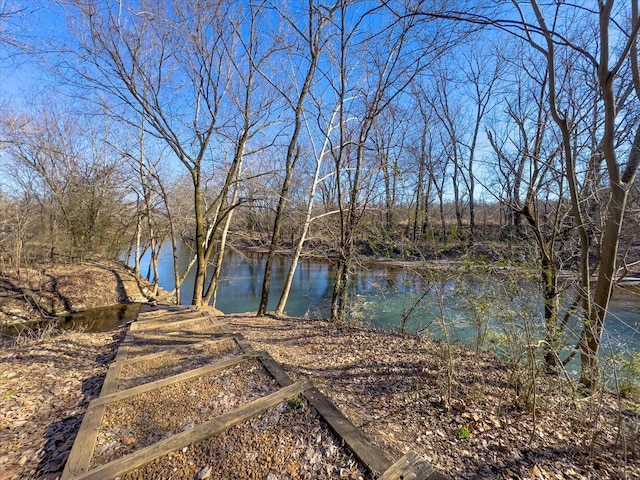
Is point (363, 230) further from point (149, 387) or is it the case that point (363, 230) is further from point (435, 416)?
point (149, 387)

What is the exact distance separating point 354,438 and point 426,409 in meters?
1.05

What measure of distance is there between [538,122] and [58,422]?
800 cm

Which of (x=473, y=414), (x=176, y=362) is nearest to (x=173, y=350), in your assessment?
(x=176, y=362)

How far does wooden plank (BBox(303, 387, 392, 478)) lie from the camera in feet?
5.86

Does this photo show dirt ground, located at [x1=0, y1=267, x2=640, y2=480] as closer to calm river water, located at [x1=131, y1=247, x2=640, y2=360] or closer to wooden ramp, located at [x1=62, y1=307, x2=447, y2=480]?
wooden ramp, located at [x1=62, y1=307, x2=447, y2=480]

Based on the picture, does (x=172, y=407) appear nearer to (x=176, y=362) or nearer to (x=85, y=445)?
(x=85, y=445)

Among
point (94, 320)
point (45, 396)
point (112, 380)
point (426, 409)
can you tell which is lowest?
point (94, 320)

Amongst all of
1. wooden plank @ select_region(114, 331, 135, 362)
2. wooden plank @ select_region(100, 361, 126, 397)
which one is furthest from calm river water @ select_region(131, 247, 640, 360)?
wooden plank @ select_region(114, 331, 135, 362)

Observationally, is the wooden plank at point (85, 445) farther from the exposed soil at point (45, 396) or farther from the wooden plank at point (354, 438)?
the wooden plank at point (354, 438)

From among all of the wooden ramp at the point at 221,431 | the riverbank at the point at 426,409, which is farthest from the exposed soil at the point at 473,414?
the wooden ramp at the point at 221,431

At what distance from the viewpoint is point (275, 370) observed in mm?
3012

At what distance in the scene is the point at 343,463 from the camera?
1833 millimetres

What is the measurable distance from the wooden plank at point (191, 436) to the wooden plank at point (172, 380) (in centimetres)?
89

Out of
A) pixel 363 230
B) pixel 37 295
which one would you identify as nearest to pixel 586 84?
pixel 363 230
